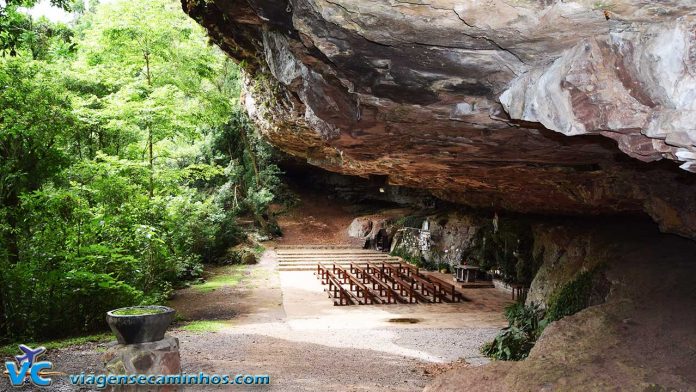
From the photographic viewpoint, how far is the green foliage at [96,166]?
8984 mm

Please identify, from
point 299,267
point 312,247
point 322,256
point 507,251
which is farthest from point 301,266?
point 507,251

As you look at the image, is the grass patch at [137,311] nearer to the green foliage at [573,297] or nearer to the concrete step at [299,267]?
the green foliage at [573,297]

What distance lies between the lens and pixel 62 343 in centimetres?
864

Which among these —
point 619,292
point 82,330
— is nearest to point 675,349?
point 619,292

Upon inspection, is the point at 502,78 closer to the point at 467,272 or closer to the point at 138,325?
the point at 138,325

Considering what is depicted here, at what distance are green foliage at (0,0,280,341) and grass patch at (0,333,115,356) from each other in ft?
1.53

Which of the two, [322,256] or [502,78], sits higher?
[502,78]

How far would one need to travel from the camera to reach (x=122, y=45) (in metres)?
14.7

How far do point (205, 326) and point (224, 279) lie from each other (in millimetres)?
6936

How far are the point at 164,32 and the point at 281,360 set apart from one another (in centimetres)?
1138

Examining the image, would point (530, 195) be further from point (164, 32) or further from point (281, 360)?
point (164, 32)

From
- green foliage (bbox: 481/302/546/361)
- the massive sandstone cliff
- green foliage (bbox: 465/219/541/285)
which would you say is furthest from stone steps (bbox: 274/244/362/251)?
the massive sandstone cliff

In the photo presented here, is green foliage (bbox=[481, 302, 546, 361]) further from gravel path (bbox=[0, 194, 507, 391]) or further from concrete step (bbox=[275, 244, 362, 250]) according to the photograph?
concrete step (bbox=[275, 244, 362, 250])

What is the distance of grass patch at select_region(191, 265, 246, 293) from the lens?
16188 mm
